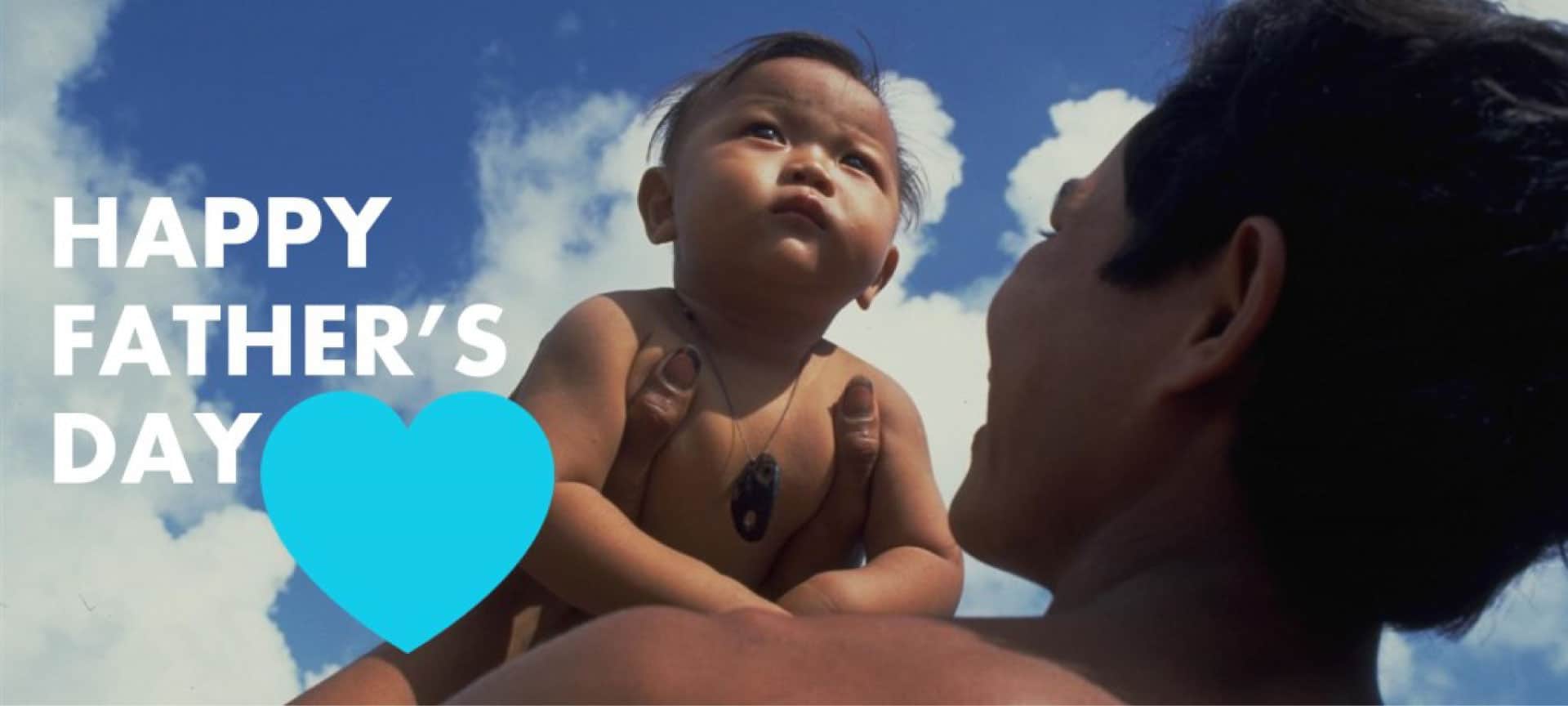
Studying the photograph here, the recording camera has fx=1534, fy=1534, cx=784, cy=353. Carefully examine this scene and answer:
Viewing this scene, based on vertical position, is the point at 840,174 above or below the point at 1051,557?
above

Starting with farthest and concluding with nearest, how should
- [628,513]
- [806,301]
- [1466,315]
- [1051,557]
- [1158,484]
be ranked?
[806,301], [628,513], [1051,557], [1158,484], [1466,315]

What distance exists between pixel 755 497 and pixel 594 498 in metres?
0.30

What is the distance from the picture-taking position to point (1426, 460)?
124cm

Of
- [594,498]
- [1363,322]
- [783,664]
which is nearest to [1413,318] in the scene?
[1363,322]

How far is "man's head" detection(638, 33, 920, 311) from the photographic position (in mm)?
2756

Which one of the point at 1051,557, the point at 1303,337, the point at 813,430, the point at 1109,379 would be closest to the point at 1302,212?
the point at 1303,337

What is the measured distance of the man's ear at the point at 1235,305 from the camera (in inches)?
49.7

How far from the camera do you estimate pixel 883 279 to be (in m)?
3.15

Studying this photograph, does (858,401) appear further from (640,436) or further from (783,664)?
(783,664)

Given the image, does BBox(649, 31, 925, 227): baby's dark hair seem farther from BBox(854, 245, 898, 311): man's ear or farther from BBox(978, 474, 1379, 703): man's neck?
BBox(978, 474, 1379, 703): man's neck

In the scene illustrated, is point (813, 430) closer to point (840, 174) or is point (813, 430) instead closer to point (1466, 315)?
point (840, 174)

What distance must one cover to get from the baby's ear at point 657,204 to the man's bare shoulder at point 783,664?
1.96 m

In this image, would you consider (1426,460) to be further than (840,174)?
No

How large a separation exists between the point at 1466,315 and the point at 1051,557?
1.48 ft
